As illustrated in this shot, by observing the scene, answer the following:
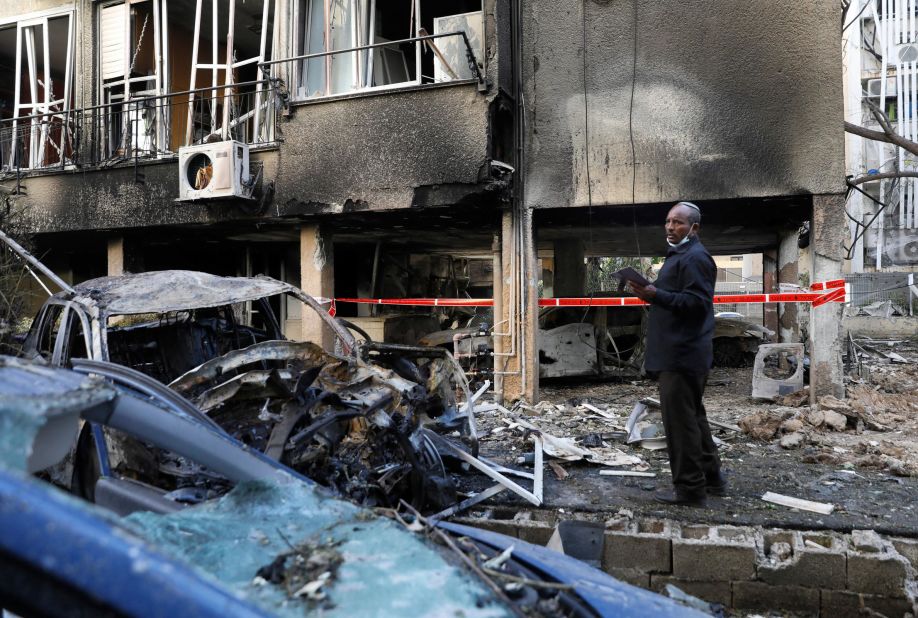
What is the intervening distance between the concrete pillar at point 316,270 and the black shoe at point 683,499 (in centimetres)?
635

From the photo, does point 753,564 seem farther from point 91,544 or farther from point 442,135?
point 442,135

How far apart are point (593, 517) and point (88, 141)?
10.4 metres

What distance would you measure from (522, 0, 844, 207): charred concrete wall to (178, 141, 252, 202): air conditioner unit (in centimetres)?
403

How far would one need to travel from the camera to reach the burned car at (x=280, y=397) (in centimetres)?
325

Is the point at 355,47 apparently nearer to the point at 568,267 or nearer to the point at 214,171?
the point at 214,171

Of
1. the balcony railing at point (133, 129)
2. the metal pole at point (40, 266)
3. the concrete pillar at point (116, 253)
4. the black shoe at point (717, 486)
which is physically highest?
the balcony railing at point (133, 129)

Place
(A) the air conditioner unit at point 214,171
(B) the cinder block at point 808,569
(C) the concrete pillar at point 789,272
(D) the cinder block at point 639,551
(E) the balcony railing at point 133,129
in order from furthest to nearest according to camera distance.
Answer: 1. (E) the balcony railing at point 133,129
2. (C) the concrete pillar at point 789,272
3. (A) the air conditioner unit at point 214,171
4. (D) the cinder block at point 639,551
5. (B) the cinder block at point 808,569

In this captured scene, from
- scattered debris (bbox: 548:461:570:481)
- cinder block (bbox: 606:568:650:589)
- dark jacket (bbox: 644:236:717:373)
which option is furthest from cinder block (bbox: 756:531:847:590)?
scattered debris (bbox: 548:461:570:481)

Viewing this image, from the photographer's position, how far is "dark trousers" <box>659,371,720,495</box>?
428 centimetres

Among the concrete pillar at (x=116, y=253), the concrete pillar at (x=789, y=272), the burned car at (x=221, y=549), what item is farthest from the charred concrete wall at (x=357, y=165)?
the burned car at (x=221, y=549)

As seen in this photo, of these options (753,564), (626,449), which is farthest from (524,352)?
(753,564)

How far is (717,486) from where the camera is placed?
4707 millimetres

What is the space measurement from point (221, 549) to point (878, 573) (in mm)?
3526

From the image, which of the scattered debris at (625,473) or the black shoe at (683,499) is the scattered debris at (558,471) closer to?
the scattered debris at (625,473)
